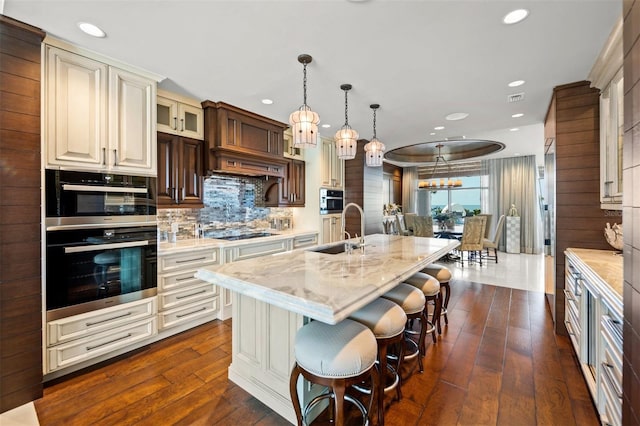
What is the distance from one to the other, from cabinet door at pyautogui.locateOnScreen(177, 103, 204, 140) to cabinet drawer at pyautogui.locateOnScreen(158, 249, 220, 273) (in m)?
1.35

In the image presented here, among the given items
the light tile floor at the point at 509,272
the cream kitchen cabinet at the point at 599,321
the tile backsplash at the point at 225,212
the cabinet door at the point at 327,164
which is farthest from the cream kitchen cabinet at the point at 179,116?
the light tile floor at the point at 509,272

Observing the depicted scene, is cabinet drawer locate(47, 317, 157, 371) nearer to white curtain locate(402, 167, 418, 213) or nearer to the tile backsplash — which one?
the tile backsplash

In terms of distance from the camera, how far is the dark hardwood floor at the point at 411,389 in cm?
164

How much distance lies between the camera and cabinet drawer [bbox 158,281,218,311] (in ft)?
8.59

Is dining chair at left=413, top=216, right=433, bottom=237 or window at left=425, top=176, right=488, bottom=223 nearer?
dining chair at left=413, top=216, right=433, bottom=237

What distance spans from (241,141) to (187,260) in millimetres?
1552

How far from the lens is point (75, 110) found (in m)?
2.05

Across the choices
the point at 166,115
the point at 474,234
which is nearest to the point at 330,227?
the point at 166,115

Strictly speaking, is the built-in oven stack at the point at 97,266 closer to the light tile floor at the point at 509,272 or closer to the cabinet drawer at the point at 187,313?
the cabinet drawer at the point at 187,313

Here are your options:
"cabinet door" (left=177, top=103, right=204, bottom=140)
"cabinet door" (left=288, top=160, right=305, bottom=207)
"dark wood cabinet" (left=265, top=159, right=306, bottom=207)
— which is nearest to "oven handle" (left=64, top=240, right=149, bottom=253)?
"cabinet door" (left=177, top=103, right=204, bottom=140)

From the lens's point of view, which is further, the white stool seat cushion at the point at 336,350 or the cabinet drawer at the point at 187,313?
the cabinet drawer at the point at 187,313

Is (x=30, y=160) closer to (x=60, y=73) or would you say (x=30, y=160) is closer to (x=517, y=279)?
(x=60, y=73)

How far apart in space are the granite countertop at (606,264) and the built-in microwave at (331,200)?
3.08 meters

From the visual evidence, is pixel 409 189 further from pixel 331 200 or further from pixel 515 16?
pixel 515 16
